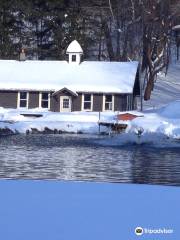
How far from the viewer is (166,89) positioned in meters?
62.3

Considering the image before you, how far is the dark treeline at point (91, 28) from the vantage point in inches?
2350

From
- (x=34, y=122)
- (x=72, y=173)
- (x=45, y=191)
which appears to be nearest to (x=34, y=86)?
(x=34, y=122)

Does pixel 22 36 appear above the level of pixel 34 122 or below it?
above

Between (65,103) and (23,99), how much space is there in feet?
8.67

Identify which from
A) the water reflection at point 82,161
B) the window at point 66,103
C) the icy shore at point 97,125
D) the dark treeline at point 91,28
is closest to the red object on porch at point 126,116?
the icy shore at point 97,125

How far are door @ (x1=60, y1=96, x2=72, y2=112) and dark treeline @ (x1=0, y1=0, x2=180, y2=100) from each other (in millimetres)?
10969

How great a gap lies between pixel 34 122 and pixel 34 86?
9.01 m

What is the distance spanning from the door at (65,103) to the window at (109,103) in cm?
221

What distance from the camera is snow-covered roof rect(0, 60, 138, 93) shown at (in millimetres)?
47875

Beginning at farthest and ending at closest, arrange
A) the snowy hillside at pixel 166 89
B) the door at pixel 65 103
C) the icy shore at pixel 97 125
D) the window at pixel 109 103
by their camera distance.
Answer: the snowy hillside at pixel 166 89 < the window at pixel 109 103 < the door at pixel 65 103 < the icy shore at pixel 97 125

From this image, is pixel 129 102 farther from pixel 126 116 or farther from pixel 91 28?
pixel 91 28

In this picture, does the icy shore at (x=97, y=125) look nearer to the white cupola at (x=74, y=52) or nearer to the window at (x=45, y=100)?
the window at (x=45, y=100)

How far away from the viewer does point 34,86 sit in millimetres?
47781

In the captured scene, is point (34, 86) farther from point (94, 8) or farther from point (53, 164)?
point (53, 164)
